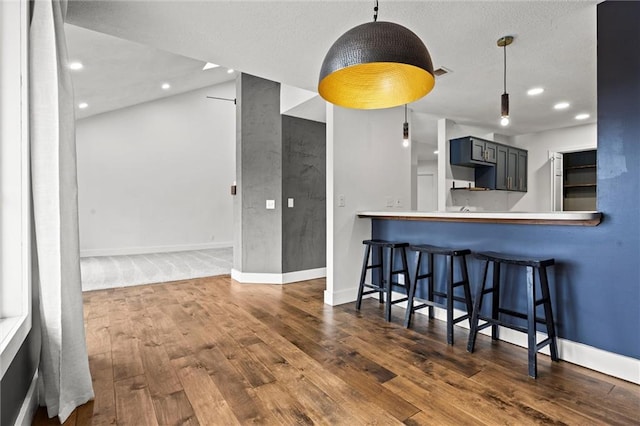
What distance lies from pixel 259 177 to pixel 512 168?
15.6ft

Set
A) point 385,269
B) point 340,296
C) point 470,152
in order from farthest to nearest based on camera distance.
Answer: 1. point 470,152
2. point 385,269
3. point 340,296

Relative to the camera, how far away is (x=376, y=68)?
69.7 inches

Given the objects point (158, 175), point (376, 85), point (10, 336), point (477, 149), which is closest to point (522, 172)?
point (477, 149)

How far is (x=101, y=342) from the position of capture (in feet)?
8.68

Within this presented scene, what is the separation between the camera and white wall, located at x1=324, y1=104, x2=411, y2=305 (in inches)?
145

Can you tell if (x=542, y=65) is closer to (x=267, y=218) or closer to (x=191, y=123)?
(x=267, y=218)

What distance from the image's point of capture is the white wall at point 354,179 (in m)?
3.69

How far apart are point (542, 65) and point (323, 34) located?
2.20 m

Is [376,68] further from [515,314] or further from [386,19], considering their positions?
[515,314]

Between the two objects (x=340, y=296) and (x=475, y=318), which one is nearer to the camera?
(x=475, y=318)

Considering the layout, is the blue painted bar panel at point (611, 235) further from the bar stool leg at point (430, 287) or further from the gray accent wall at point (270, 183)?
the gray accent wall at point (270, 183)

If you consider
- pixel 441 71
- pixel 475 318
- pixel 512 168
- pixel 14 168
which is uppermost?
pixel 441 71

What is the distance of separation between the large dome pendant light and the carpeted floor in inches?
167

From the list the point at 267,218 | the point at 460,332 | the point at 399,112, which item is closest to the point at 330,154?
the point at 399,112
